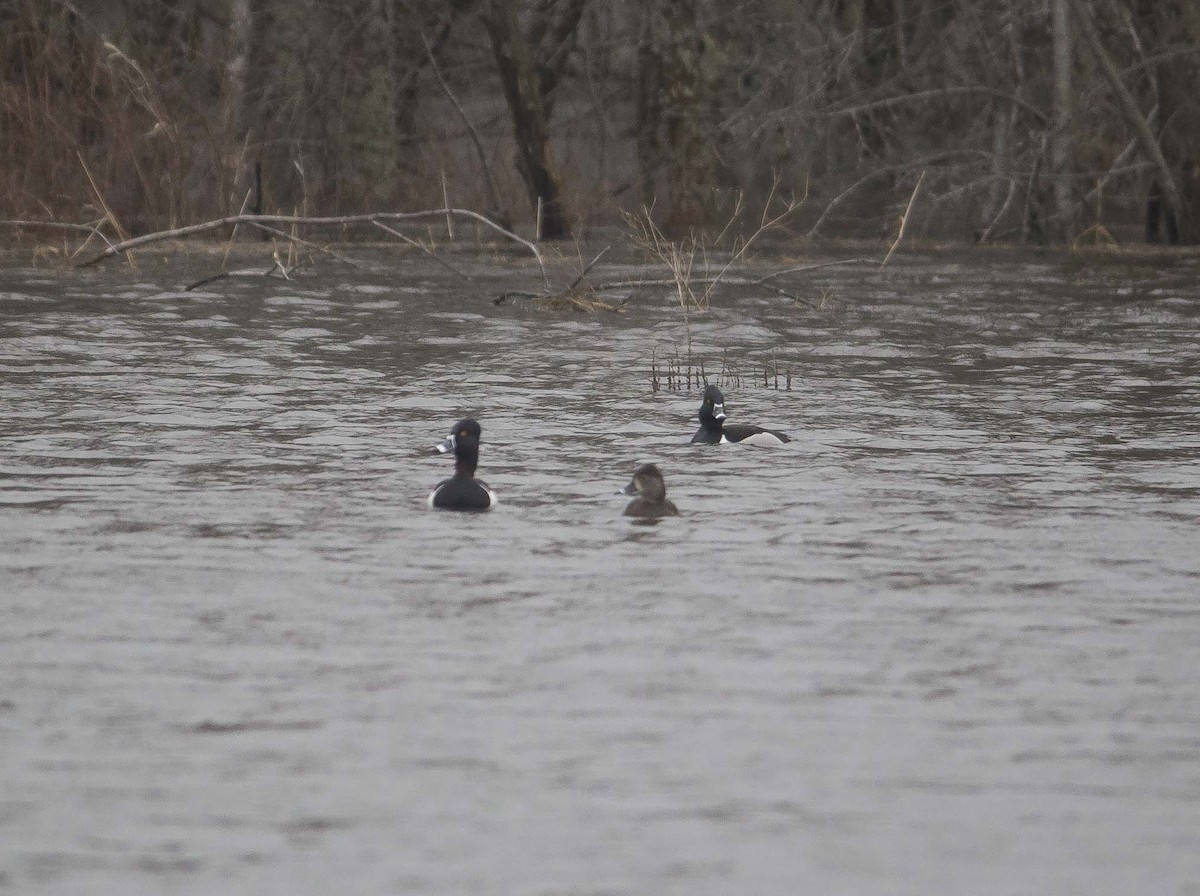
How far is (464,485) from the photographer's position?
10.1 metres

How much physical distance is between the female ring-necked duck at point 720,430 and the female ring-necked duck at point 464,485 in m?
2.27

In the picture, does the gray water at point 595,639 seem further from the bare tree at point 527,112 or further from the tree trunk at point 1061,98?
the bare tree at point 527,112

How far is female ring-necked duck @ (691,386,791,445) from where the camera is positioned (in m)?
12.5

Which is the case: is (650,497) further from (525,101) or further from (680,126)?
(680,126)

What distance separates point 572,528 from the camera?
986 cm

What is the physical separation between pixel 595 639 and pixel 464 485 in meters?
2.63

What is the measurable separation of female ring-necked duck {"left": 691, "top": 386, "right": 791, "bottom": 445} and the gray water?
0.24 metres

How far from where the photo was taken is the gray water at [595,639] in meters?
5.50

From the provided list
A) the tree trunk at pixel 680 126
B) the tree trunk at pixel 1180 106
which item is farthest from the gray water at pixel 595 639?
the tree trunk at pixel 680 126

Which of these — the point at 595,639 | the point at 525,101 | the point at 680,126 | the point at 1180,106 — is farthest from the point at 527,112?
the point at 595,639

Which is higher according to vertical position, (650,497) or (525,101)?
(525,101)

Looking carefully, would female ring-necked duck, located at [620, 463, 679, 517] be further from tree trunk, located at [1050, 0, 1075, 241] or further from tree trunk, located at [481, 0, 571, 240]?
tree trunk, located at [481, 0, 571, 240]

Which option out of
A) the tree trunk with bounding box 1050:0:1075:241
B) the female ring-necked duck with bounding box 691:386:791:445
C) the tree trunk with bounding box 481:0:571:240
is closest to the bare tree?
the tree trunk with bounding box 481:0:571:240

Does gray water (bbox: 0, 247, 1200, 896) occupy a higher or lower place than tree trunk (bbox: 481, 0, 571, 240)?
lower
